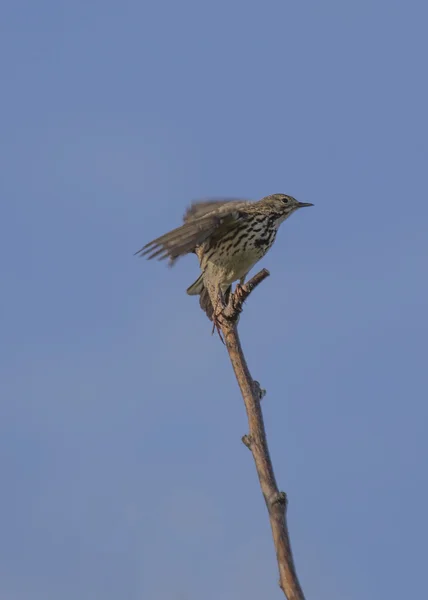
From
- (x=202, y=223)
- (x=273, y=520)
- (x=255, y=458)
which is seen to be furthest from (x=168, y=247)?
(x=273, y=520)

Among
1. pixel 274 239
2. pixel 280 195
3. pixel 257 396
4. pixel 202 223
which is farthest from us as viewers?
pixel 280 195

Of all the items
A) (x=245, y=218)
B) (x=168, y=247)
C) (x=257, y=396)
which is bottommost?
(x=257, y=396)

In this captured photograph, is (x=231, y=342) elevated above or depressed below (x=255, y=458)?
above

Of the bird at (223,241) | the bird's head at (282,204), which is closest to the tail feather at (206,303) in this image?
the bird at (223,241)

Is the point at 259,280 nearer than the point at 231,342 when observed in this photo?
No

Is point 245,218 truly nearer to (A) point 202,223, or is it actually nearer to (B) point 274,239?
A: (B) point 274,239

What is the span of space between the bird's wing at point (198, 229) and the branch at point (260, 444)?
1346 millimetres

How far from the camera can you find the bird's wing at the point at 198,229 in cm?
944

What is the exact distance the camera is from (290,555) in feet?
15.8

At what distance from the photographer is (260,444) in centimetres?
579

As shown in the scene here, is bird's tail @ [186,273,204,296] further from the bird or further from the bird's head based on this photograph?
the bird's head

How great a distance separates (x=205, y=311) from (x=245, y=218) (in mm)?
1543

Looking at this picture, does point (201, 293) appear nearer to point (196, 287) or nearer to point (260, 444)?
point (196, 287)

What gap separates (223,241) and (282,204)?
2040 millimetres
